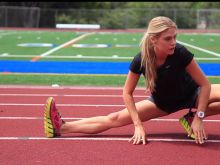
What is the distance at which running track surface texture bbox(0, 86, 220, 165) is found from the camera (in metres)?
4.33

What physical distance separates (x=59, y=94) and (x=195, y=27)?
149 feet

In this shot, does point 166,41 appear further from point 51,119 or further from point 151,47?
point 51,119

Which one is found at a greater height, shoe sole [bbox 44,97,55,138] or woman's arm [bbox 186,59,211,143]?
woman's arm [bbox 186,59,211,143]

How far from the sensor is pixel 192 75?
4754 mm

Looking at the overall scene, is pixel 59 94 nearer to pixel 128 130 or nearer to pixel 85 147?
pixel 128 130

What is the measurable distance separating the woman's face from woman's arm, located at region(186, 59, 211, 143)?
348 mm

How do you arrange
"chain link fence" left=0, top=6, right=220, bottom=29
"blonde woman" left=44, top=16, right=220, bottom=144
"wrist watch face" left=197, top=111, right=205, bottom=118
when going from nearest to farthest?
"blonde woman" left=44, top=16, right=220, bottom=144
"wrist watch face" left=197, top=111, right=205, bottom=118
"chain link fence" left=0, top=6, right=220, bottom=29

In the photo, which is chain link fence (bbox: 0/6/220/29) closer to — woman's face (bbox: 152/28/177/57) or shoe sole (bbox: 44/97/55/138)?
shoe sole (bbox: 44/97/55/138)

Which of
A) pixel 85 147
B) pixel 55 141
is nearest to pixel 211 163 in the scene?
pixel 85 147

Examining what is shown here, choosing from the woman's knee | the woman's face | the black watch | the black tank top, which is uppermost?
the woman's face

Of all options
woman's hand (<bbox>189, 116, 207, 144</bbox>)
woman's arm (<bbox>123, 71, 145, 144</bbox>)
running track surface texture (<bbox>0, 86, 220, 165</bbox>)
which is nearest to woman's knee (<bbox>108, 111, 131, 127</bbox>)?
running track surface texture (<bbox>0, 86, 220, 165</bbox>)

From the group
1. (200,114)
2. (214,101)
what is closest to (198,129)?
(200,114)

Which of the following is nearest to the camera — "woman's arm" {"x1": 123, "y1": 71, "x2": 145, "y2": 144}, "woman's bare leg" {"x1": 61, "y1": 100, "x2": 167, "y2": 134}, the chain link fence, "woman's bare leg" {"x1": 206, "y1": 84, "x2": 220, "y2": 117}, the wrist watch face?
the wrist watch face

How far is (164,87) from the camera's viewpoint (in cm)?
483
